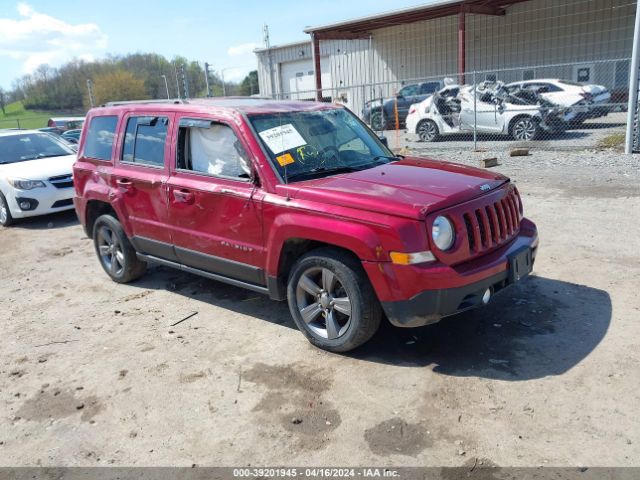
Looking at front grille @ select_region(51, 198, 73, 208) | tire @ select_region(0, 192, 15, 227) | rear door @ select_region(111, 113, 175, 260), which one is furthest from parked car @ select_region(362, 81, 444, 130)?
rear door @ select_region(111, 113, 175, 260)

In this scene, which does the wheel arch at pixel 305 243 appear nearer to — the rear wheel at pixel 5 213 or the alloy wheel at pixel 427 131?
the rear wheel at pixel 5 213

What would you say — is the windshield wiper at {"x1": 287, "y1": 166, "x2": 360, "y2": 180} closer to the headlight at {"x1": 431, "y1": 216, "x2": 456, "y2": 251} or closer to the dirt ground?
the headlight at {"x1": 431, "y1": 216, "x2": 456, "y2": 251}

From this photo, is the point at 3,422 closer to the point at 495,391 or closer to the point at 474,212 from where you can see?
the point at 495,391

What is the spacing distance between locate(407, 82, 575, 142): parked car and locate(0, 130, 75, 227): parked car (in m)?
9.85

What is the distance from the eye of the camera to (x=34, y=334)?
16.2ft

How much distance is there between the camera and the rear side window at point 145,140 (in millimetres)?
5046

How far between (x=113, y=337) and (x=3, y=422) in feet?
4.07

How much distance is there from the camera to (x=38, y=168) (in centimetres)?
943

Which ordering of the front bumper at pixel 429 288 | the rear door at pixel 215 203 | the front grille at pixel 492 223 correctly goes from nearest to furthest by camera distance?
1. the front bumper at pixel 429 288
2. the front grille at pixel 492 223
3. the rear door at pixel 215 203

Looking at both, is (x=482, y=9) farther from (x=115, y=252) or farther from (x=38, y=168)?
(x=115, y=252)

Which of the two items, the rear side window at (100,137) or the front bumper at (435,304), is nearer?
the front bumper at (435,304)

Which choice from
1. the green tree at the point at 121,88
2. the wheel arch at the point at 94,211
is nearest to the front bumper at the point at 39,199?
the wheel arch at the point at 94,211

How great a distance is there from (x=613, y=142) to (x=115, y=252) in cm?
1197

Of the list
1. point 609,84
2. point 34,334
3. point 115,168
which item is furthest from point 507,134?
point 34,334
